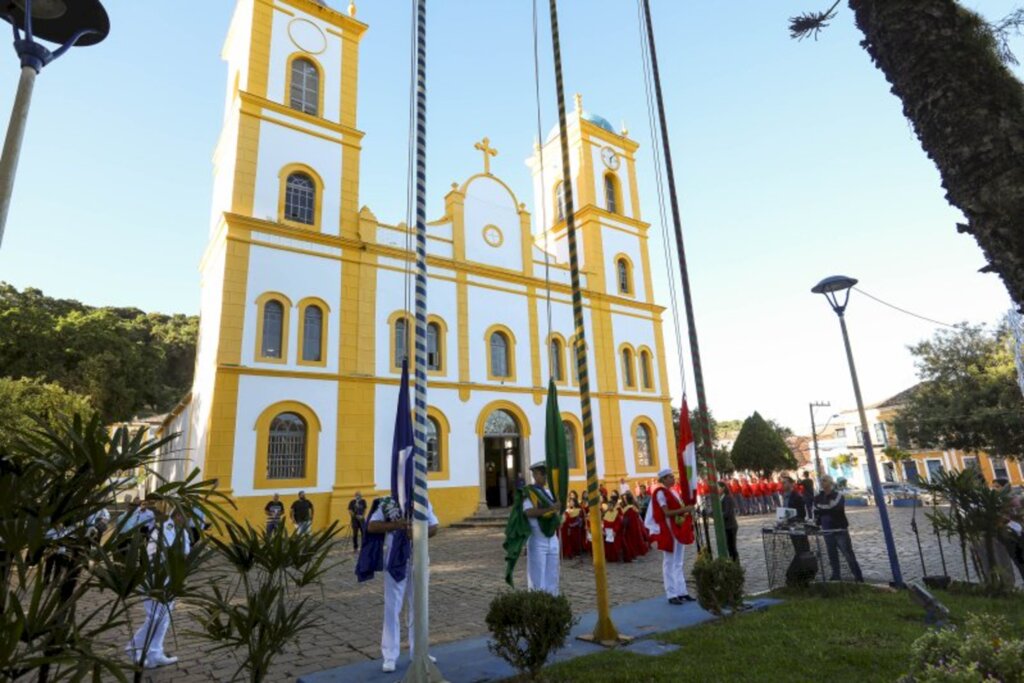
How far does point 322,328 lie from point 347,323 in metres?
0.82

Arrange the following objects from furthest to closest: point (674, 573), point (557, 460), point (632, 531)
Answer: point (632, 531), point (674, 573), point (557, 460)

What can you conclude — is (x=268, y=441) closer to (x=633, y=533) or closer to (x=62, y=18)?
(x=633, y=533)

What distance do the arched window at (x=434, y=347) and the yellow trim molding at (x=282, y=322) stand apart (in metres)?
4.88

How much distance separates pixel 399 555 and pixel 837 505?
7191 mm

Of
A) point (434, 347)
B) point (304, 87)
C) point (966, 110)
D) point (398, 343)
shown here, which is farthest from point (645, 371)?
point (966, 110)

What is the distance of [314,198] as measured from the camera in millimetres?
19578

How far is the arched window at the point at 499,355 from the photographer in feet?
72.3

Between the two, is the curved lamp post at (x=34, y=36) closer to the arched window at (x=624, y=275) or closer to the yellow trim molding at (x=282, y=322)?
the yellow trim molding at (x=282, y=322)

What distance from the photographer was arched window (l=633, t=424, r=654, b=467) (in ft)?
80.8

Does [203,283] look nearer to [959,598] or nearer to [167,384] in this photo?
[167,384]

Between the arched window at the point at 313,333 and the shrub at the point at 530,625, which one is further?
the arched window at the point at 313,333

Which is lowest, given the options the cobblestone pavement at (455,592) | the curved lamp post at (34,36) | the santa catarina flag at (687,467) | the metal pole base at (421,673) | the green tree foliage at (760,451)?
the cobblestone pavement at (455,592)

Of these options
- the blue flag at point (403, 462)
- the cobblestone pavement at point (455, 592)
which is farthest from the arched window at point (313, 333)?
the blue flag at point (403, 462)

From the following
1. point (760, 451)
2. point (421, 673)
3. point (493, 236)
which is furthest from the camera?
point (760, 451)
